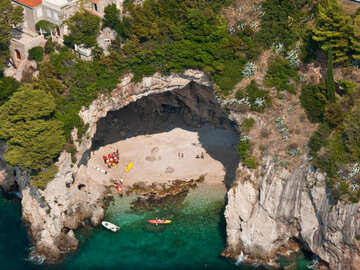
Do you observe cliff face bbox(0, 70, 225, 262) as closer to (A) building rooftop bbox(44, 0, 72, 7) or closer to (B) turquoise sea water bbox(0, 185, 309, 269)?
(B) turquoise sea water bbox(0, 185, 309, 269)

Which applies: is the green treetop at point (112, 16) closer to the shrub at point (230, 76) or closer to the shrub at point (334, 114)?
the shrub at point (230, 76)

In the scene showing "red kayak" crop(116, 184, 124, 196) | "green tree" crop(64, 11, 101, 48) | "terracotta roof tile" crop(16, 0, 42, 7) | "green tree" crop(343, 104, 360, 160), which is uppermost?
"terracotta roof tile" crop(16, 0, 42, 7)

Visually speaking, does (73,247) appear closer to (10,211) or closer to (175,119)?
(10,211)

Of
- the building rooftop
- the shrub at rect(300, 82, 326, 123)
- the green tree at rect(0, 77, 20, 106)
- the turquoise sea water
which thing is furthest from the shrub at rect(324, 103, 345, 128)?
the green tree at rect(0, 77, 20, 106)

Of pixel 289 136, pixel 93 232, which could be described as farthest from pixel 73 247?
pixel 289 136

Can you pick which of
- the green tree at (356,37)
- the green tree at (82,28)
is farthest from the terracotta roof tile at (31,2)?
the green tree at (356,37)

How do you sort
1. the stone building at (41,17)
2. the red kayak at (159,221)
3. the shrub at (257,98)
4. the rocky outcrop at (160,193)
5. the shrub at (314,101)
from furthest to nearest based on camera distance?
the rocky outcrop at (160,193)
the stone building at (41,17)
the red kayak at (159,221)
the shrub at (257,98)
the shrub at (314,101)
